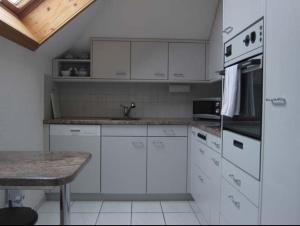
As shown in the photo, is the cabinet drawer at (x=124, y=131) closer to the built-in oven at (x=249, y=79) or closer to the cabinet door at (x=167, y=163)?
the cabinet door at (x=167, y=163)

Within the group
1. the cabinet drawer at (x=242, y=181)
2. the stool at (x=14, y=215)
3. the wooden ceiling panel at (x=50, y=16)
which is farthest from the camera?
the wooden ceiling panel at (x=50, y=16)

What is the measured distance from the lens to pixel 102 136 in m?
2.84

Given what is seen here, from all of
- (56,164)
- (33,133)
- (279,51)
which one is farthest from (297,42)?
(33,133)

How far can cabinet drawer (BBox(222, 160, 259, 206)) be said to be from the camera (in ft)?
4.16

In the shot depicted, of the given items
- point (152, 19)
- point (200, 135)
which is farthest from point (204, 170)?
point (152, 19)

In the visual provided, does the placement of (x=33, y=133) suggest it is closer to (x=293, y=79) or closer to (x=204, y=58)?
(x=204, y=58)

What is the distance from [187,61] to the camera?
3.17 meters

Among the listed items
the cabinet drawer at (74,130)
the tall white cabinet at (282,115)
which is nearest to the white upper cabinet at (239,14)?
the tall white cabinet at (282,115)

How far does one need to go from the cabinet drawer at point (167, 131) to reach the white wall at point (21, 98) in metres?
1.13

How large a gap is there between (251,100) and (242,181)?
0.42m

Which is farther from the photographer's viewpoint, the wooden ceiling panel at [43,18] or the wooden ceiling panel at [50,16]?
the wooden ceiling panel at [50,16]

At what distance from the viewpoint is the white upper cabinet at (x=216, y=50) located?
9.00 ft

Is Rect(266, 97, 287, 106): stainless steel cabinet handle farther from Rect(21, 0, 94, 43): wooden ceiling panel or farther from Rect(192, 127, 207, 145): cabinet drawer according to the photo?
Rect(21, 0, 94, 43): wooden ceiling panel

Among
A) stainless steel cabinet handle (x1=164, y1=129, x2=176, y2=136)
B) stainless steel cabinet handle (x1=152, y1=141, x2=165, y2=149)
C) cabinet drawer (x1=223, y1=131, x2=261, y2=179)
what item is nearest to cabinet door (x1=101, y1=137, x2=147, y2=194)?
stainless steel cabinet handle (x1=152, y1=141, x2=165, y2=149)
